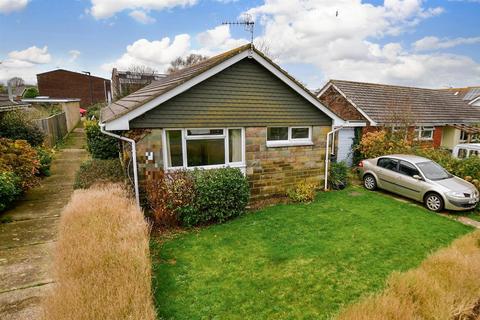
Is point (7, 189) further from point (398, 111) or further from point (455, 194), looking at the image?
point (398, 111)

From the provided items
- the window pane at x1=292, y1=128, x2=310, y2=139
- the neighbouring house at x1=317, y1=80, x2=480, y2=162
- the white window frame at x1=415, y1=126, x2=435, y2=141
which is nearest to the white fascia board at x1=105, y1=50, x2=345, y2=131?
the window pane at x1=292, y1=128, x2=310, y2=139

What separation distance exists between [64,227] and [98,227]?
0.82 metres

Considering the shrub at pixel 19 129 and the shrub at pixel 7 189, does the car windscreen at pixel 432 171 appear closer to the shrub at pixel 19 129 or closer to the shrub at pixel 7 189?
the shrub at pixel 7 189

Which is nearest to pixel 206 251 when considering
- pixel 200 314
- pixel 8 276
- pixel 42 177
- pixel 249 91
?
pixel 200 314

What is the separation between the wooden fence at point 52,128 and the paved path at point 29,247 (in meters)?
7.11

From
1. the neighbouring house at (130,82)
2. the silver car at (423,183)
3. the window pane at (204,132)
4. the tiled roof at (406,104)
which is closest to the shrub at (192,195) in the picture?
the window pane at (204,132)

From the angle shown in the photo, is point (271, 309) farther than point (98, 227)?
No

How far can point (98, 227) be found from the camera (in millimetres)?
5320

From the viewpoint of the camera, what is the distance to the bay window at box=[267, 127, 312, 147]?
9746mm

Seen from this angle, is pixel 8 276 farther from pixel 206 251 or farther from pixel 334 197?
pixel 334 197

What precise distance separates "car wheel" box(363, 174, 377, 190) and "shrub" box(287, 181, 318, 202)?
3.21 metres

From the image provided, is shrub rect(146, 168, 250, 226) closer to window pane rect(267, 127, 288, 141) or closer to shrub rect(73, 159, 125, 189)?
shrub rect(73, 159, 125, 189)

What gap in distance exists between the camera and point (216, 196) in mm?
7754

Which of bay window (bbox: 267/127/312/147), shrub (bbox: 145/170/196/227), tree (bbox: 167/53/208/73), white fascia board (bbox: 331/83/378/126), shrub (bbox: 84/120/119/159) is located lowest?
shrub (bbox: 145/170/196/227)
